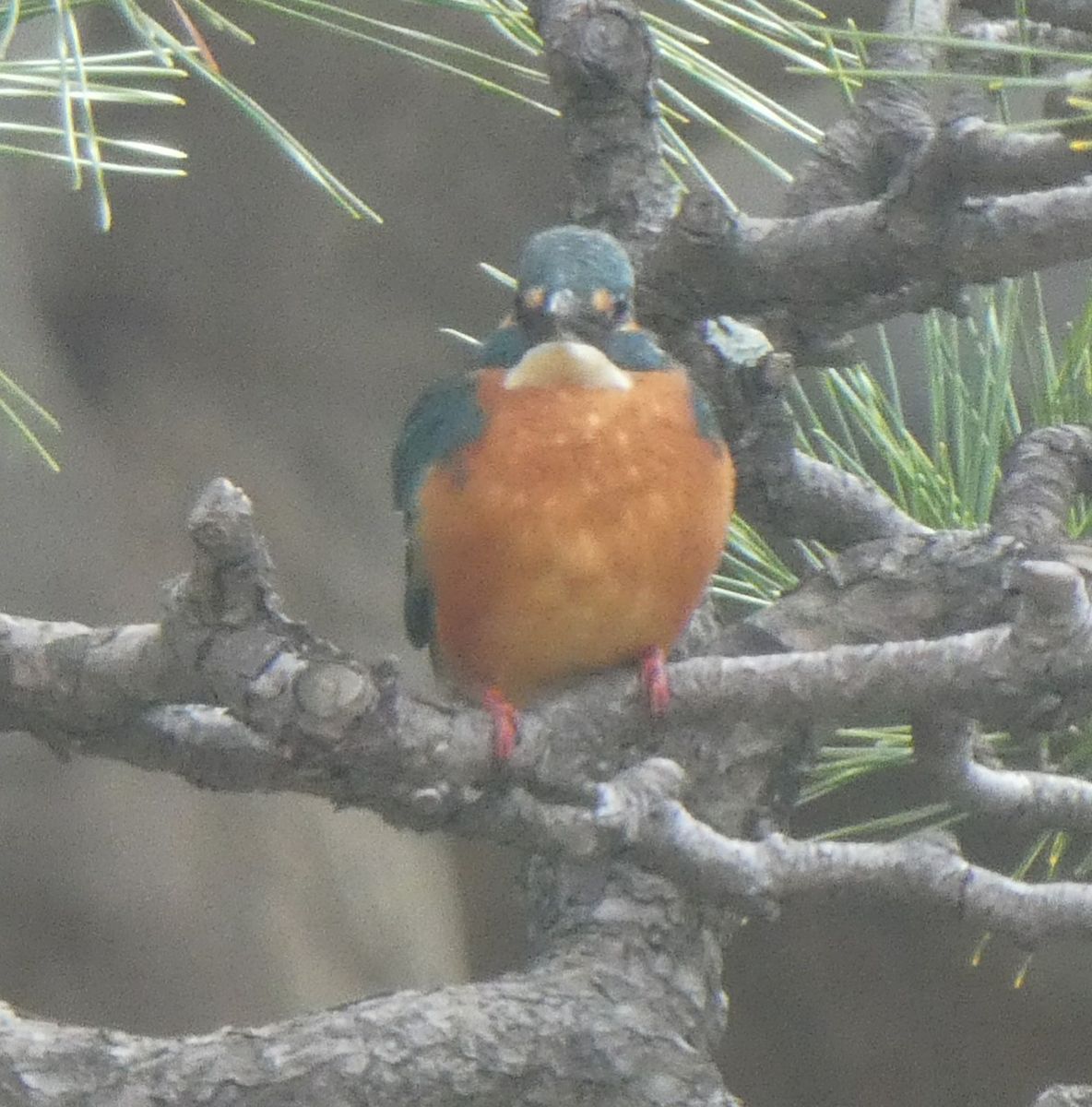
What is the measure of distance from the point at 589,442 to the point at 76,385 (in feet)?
5.19

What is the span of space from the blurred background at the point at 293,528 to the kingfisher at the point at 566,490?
4.60 feet

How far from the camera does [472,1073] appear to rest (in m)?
0.93

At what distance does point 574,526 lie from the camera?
1.04 m

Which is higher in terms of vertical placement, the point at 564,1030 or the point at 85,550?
the point at 564,1030

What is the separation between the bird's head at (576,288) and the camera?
3.55 ft

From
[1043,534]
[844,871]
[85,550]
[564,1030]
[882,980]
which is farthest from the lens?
[882,980]

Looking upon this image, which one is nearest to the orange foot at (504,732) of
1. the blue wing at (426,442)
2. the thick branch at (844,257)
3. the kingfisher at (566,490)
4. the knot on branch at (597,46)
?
the kingfisher at (566,490)

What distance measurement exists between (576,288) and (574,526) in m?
0.17

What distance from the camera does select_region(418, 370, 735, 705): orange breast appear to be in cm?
104

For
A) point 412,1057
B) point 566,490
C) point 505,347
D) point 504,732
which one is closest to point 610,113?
point 505,347

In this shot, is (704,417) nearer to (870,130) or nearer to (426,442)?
(426,442)

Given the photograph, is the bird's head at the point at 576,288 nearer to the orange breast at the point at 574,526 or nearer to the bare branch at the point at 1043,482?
the orange breast at the point at 574,526

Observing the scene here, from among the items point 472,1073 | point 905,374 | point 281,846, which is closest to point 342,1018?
point 472,1073

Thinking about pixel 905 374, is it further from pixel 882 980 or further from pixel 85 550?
pixel 85 550
